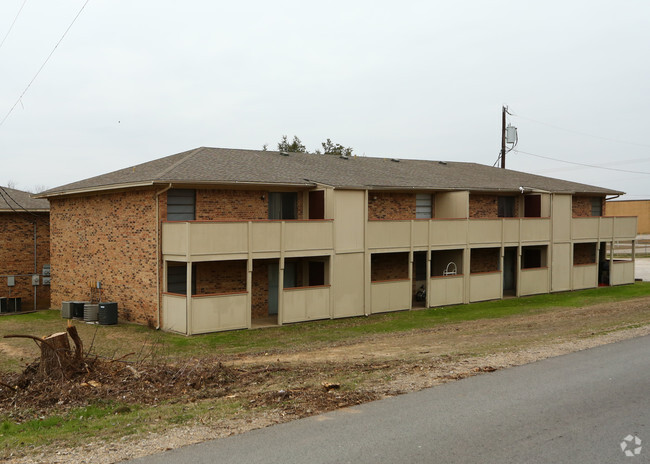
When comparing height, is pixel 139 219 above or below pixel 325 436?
above

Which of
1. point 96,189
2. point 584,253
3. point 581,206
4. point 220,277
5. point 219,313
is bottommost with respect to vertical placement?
point 219,313

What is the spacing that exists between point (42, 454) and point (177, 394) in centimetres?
324

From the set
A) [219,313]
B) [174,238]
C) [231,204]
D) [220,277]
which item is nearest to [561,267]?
[231,204]

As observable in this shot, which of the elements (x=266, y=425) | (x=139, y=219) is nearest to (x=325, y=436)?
Result: (x=266, y=425)

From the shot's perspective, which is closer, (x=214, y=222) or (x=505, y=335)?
(x=505, y=335)

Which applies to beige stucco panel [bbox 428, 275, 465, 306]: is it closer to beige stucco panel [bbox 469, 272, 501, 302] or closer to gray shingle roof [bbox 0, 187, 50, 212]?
beige stucco panel [bbox 469, 272, 501, 302]

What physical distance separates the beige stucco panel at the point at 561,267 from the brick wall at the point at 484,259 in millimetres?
2969

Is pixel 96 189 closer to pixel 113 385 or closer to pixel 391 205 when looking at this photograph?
pixel 391 205

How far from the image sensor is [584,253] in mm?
35719

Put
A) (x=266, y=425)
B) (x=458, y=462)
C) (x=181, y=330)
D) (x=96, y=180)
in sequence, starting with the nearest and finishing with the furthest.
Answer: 1. (x=458, y=462)
2. (x=266, y=425)
3. (x=181, y=330)
4. (x=96, y=180)

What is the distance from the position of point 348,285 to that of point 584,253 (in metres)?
18.5

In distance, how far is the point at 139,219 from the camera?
21.9 meters

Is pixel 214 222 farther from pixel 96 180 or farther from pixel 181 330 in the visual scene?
pixel 96 180

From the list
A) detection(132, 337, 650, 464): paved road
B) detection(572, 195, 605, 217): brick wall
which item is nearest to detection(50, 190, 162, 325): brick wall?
detection(132, 337, 650, 464): paved road
